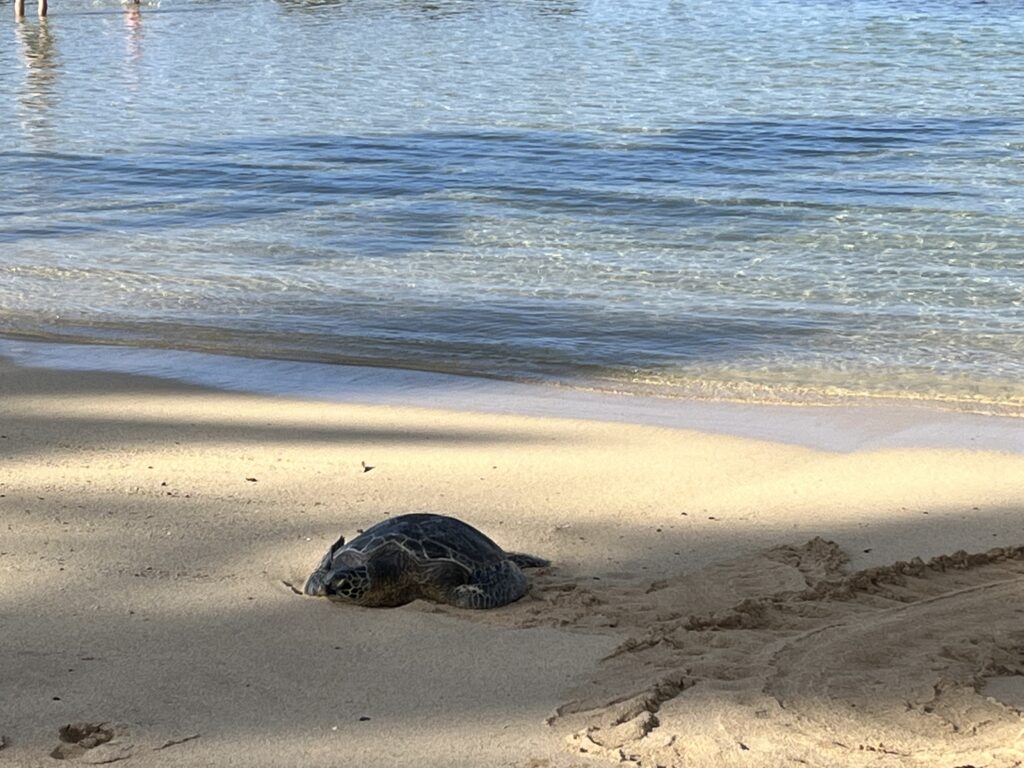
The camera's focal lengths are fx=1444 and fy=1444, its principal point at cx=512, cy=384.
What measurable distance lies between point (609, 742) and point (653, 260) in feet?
26.3

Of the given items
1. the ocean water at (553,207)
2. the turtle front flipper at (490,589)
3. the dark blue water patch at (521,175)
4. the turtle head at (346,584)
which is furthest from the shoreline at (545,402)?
the dark blue water patch at (521,175)

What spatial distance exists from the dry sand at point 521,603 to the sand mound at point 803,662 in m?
0.01

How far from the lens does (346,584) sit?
5129mm

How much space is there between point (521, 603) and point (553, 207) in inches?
355

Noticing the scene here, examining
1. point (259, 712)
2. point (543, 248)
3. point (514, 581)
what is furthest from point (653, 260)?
point (259, 712)

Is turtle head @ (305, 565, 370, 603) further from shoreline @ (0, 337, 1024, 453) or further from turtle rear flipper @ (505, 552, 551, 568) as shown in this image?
shoreline @ (0, 337, 1024, 453)

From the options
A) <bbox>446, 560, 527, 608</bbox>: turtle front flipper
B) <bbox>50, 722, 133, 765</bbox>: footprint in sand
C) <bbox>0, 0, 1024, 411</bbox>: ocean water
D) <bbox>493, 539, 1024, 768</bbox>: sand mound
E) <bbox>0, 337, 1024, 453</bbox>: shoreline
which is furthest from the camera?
<bbox>0, 0, 1024, 411</bbox>: ocean water

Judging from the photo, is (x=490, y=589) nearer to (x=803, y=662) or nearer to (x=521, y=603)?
(x=521, y=603)

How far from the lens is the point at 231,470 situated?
666cm

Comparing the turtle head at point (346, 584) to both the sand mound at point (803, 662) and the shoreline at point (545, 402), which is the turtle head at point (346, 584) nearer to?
the sand mound at point (803, 662)

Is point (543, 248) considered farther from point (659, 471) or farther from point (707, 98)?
point (707, 98)

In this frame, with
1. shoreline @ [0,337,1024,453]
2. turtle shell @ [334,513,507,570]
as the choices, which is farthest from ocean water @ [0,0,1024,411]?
turtle shell @ [334,513,507,570]

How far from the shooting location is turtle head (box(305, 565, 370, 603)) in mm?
5129

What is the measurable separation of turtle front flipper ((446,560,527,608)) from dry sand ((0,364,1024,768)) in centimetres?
6
